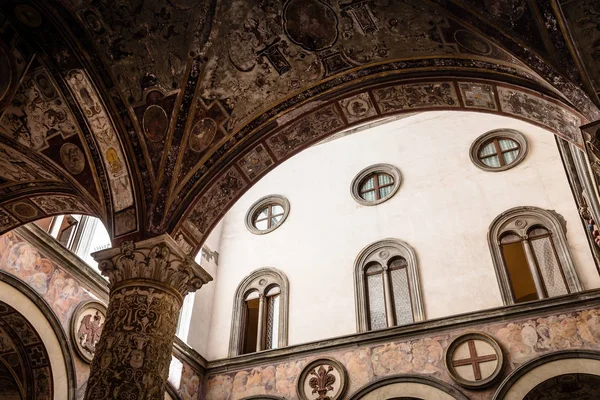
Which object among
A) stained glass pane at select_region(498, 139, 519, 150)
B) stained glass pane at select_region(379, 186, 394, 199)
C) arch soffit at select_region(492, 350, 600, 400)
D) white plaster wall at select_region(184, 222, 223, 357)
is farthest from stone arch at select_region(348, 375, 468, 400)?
stained glass pane at select_region(498, 139, 519, 150)

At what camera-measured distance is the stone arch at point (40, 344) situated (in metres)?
9.80

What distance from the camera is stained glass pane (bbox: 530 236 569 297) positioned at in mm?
11203

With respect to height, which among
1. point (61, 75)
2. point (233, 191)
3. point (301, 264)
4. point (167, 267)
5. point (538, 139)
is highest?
point (538, 139)

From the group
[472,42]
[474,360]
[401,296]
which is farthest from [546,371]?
[472,42]

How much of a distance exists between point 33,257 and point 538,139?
1037cm

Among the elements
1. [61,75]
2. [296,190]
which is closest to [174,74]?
[61,75]

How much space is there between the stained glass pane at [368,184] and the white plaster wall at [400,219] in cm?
36

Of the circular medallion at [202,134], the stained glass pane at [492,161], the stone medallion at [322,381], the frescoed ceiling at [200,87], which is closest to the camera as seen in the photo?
the frescoed ceiling at [200,87]

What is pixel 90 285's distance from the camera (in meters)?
11.1

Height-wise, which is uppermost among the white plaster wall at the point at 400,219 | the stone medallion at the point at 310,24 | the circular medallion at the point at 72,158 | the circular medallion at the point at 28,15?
the white plaster wall at the point at 400,219

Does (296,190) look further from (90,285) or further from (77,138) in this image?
(77,138)

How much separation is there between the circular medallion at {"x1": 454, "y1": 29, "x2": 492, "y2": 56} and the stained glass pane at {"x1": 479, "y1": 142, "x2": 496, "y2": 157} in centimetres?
760

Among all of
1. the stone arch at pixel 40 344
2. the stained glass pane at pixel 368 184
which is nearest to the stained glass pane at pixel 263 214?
the stained glass pane at pixel 368 184

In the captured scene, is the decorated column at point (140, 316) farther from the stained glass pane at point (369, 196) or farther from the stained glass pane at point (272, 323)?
the stained glass pane at point (369, 196)
